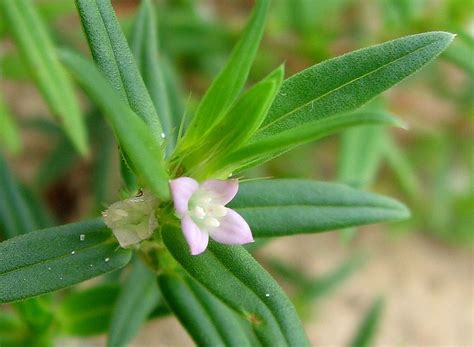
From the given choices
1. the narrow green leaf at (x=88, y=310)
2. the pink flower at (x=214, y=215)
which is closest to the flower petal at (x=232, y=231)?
the pink flower at (x=214, y=215)

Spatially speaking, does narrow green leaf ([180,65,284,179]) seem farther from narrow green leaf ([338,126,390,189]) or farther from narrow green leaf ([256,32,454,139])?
narrow green leaf ([338,126,390,189])

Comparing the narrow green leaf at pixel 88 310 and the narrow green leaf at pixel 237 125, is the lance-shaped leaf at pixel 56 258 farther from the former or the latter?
the narrow green leaf at pixel 88 310

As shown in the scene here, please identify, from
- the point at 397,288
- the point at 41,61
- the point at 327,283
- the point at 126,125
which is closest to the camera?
the point at 126,125

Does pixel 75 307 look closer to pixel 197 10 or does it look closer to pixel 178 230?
pixel 178 230

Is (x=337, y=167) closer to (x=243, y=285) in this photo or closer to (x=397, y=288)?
(x=397, y=288)

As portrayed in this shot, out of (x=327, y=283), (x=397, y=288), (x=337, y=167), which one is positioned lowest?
(x=397, y=288)

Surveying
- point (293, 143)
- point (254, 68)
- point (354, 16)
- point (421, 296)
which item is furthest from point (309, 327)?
point (293, 143)

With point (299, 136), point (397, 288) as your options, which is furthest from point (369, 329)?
point (299, 136)
